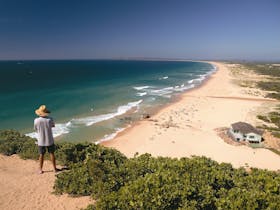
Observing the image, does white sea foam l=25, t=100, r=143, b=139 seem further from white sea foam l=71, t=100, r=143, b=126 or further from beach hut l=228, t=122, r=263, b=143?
beach hut l=228, t=122, r=263, b=143

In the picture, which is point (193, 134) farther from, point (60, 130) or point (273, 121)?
point (60, 130)

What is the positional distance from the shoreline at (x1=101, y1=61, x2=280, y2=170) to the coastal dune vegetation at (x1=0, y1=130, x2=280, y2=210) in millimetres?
10458

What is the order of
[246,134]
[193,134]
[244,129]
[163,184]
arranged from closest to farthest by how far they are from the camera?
[163,184] → [246,134] → [244,129] → [193,134]

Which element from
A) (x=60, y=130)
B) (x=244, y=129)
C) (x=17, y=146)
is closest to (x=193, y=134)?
(x=244, y=129)

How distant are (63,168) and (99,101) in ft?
99.9

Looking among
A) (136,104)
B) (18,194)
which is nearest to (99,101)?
(136,104)

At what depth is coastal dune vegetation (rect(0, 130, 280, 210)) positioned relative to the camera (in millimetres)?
6086


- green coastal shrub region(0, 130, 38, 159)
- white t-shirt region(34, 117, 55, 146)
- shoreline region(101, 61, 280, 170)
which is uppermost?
white t-shirt region(34, 117, 55, 146)

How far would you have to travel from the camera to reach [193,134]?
958 inches

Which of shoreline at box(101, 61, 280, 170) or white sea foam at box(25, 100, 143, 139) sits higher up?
white sea foam at box(25, 100, 143, 139)

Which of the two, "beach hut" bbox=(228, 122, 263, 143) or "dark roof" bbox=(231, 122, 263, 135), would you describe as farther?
"dark roof" bbox=(231, 122, 263, 135)

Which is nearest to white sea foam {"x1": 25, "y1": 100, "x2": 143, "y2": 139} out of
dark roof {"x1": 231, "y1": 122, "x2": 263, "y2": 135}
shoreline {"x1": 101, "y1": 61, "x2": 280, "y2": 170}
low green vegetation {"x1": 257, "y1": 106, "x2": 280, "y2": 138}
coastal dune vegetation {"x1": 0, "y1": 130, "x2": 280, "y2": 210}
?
shoreline {"x1": 101, "y1": 61, "x2": 280, "y2": 170}

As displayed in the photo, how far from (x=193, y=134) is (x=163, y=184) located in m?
18.4

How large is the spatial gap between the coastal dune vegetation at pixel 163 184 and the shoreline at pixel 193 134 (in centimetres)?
1046
